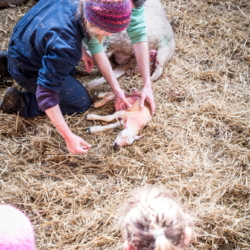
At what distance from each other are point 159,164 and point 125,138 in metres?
0.37

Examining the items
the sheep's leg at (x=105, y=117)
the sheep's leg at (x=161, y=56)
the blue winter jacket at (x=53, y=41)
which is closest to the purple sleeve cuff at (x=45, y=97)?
the blue winter jacket at (x=53, y=41)

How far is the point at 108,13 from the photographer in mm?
1759

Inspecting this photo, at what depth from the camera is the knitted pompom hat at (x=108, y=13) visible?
68.4 inches

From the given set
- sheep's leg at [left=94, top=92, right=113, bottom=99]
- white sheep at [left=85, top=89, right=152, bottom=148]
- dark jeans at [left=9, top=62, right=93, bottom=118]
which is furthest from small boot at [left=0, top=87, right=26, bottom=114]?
sheep's leg at [left=94, top=92, right=113, bottom=99]

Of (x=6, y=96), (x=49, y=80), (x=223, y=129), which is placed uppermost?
(x=49, y=80)

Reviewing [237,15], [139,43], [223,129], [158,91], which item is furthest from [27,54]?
[237,15]

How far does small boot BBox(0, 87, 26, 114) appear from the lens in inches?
111

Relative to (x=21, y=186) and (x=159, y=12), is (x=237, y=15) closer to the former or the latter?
(x=159, y=12)

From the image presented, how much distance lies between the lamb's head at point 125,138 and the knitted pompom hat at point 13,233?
4.63ft

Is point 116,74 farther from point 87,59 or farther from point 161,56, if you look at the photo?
point 87,59

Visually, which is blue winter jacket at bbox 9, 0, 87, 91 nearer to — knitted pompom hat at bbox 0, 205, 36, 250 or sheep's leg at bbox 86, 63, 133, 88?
knitted pompom hat at bbox 0, 205, 36, 250

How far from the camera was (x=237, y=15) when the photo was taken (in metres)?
4.24

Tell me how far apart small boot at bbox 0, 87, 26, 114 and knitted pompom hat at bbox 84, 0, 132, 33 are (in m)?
1.31

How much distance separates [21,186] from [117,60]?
182 centimetres
